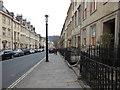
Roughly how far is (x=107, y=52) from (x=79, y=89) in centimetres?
167

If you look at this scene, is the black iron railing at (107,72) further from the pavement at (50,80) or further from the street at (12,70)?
the street at (12,70)

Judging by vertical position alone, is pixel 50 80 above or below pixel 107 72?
below

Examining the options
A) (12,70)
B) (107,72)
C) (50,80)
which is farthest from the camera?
(12,70)

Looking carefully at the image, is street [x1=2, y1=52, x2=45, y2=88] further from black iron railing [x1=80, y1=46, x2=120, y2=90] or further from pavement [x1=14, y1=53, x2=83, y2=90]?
black iron railing [x1=80, y1=46, x2=120, y2=90]

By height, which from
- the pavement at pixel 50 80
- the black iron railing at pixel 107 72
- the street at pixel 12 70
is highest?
the black iron railing at pixel 107 72

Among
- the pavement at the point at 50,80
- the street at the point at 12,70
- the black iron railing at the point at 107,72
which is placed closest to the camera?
the black iron railing at the point at 107,72

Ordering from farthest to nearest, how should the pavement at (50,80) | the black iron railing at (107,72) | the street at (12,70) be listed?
the street at (12,70), the pavement at (50,80), the black iron railing at (107,72)

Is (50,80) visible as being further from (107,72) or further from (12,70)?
(12,70)

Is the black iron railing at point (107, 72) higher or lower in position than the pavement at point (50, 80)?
higher

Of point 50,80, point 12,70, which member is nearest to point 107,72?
point 50,80

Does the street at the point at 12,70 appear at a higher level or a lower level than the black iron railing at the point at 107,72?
lower

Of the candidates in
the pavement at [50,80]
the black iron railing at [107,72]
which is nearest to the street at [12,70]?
the pavement at [50,80]

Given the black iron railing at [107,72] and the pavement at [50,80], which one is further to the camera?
the pavement at [50,80]

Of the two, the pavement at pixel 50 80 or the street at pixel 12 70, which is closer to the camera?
the pavement at pixel 50 80
